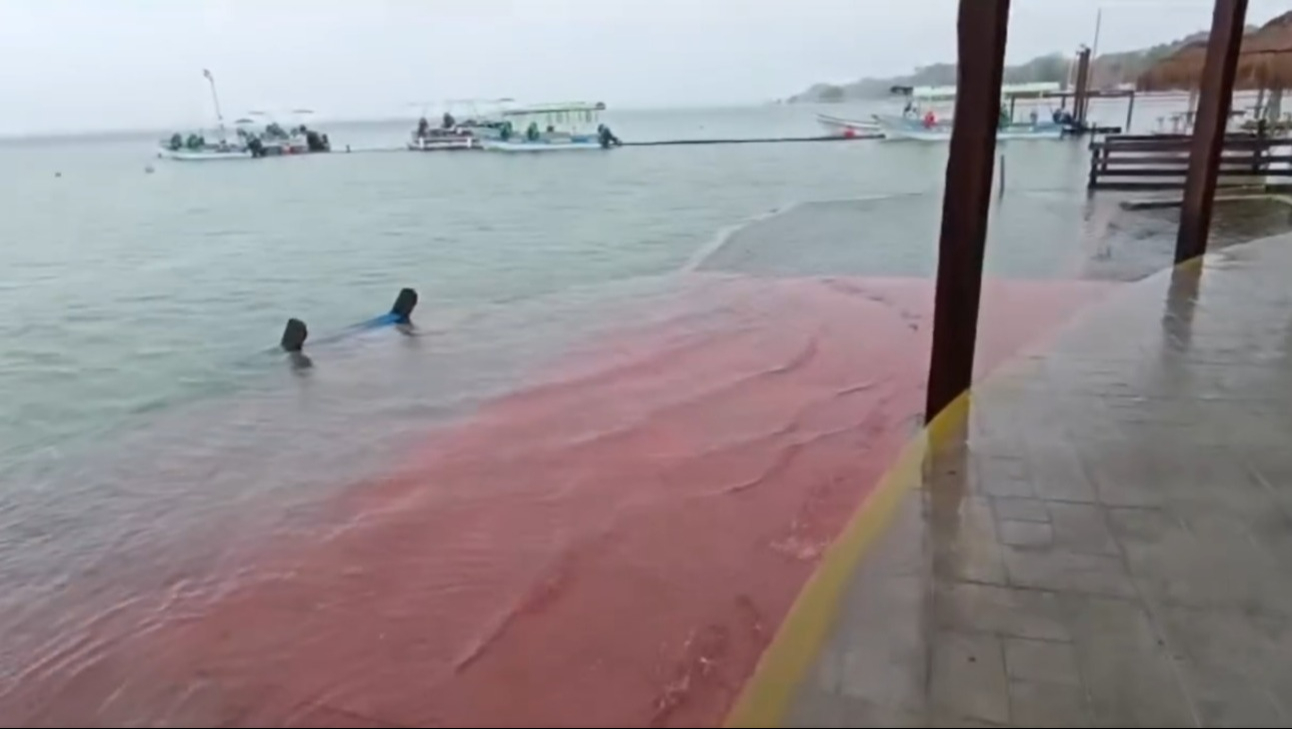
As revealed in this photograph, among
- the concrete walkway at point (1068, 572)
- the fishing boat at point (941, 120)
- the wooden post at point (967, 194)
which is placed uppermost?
the wooden post at point (967, 194)

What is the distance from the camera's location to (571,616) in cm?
361

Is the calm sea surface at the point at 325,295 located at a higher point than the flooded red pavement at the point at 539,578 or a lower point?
lower

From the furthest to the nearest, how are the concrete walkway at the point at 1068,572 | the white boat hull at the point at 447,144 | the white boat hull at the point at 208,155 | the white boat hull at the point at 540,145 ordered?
the white boat hull at the point at 447,144 → the white boat hull at the point at 208,155 → the white boat hull at the point at 540,145 → the concrete walkway at the point at 1068,572

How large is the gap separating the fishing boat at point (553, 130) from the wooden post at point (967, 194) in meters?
50.1

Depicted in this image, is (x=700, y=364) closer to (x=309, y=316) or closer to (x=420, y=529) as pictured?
(x=420, y=529)

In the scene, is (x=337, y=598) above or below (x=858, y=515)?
below

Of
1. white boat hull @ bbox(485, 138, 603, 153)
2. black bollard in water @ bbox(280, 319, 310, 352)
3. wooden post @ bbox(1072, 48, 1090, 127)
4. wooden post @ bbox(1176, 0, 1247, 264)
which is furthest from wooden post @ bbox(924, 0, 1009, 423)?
white boat hull @ bbox(485, 138, 603, 153)

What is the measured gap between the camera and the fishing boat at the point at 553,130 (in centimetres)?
5328

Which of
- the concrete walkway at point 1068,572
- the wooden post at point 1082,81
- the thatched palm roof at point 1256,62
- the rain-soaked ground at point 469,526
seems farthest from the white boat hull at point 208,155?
the concrete walkway at point 1068,572

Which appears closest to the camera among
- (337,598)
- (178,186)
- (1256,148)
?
(337,598)

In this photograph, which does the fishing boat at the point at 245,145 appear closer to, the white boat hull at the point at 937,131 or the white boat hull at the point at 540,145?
the white boat hull at the point at 540,145

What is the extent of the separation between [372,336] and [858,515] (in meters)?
7.78

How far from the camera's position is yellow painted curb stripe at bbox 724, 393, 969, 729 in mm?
2283

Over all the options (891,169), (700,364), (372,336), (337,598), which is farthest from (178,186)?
(337,598)
